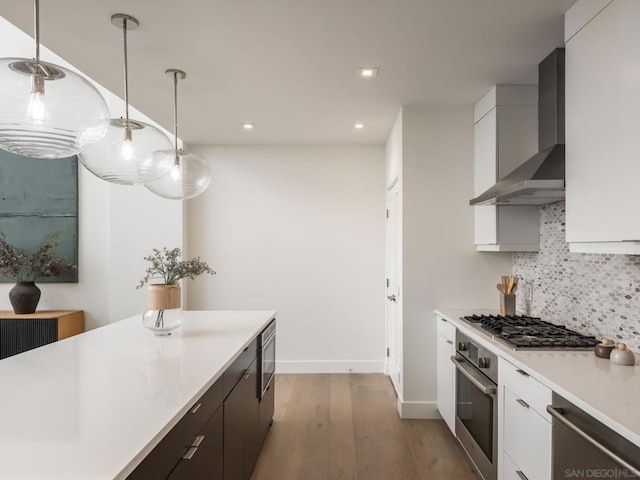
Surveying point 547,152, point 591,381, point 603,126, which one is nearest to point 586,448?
point 591,381

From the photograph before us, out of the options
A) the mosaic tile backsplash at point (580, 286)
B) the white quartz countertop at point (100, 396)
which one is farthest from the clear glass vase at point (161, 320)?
the mosaic tile backsplash at point (580, 286)

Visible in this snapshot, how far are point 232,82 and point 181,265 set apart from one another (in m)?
1.38

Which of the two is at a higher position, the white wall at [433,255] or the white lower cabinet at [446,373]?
the white wall at [433,255]

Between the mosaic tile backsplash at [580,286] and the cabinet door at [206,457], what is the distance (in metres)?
2.01

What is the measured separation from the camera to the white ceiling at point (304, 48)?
216 centimetres

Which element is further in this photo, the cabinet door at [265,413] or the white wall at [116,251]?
the white wall at [116,251]

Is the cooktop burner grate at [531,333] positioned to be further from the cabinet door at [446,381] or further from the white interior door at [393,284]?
the white interior door at [393,284]

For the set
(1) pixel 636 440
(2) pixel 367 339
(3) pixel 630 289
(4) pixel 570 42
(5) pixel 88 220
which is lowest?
(2) pixel 367 339

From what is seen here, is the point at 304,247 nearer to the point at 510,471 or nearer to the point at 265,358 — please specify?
the point at 265,358

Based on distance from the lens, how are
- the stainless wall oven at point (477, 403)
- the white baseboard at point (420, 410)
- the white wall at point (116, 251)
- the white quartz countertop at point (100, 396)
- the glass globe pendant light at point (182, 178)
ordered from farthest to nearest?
1. the white wall at point (116, 251)
2. the white baseboard at point (420, 410)
3. the glass globe pendant light at point (182, 178)
4. the stainless wall oven at point (477, 403)
5. the white quartz countertop at point (100, 396)

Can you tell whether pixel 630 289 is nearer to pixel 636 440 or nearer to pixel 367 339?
pixel 636 440

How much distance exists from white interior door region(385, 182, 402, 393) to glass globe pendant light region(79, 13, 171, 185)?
2.12 m

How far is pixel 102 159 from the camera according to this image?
2.05 m

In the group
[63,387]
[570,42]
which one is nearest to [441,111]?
[570,42]
